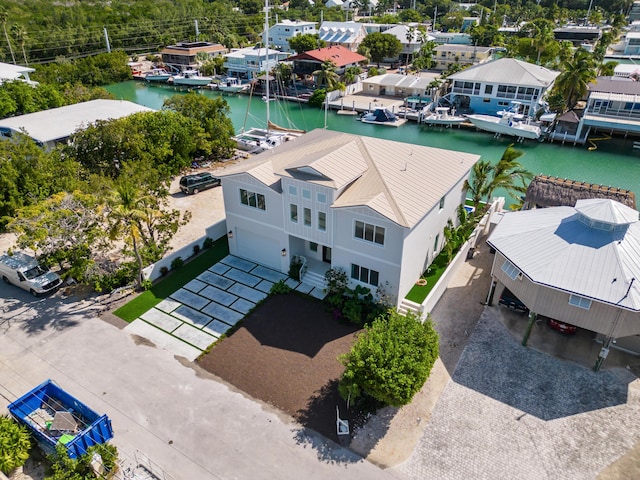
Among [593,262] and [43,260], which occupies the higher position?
[593,262]

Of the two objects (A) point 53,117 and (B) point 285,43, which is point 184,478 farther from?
(B) point 285,43

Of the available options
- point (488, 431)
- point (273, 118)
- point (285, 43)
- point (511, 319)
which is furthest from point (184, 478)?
point (285, 43)

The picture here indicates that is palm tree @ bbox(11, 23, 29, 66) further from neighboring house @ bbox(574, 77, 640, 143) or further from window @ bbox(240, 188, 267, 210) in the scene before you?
neighboring house @ bbox(574, 77, 640, 143)

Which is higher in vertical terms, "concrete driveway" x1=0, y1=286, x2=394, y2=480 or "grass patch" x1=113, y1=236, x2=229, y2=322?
"grass patch" x1=113, y1=236, x2=229, y2=322

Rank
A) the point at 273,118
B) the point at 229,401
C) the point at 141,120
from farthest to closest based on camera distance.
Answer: the point at 273,118
the point at 141,120
the point at 229,401

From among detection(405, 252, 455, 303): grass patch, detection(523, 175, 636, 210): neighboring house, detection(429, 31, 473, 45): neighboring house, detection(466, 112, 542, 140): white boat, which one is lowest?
detection(405, 252, 455, 303): grass patch

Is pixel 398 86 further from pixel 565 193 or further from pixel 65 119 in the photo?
pixel 65 119

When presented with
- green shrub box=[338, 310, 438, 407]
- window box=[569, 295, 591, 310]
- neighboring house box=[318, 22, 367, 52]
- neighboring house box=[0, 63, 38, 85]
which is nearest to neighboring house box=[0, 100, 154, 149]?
neighboring house box=[0, 63, 38, 85]
